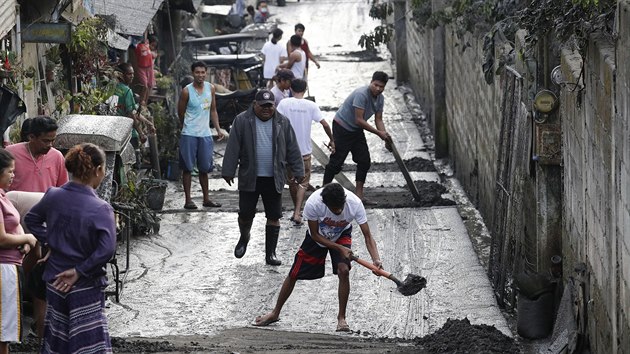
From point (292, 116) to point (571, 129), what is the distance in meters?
5.03

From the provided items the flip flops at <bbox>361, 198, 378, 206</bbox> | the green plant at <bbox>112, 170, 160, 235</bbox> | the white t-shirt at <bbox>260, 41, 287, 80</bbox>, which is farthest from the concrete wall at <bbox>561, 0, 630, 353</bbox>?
the white t-shirt at <bbox>260, 41, 287, 80</bbox>

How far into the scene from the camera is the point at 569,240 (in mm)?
9820

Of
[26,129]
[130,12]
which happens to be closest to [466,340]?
[26,129]

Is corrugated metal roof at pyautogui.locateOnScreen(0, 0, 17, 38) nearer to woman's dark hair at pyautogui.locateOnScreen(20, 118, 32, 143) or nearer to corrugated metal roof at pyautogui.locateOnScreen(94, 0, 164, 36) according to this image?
woman's dark hair at pyautogui.locateOnScreen(20, 118, 32, 143)

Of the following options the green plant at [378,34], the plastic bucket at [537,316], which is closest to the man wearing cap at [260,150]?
the plastic bucket at [537,316]

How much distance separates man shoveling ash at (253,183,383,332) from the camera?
32.0 ft

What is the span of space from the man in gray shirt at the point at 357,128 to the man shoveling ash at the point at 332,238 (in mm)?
4786

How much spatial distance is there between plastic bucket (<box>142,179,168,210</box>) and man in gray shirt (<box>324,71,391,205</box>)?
1.94m

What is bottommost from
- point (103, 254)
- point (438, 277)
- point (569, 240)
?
point (438, 277)

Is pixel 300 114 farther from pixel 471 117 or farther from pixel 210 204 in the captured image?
pixel 471 117

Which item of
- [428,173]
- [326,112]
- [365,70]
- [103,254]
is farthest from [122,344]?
[365,70]

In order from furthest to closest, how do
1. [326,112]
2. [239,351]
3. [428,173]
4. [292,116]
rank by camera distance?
[326,112] → [428,173] → [292,116] → [239,351]

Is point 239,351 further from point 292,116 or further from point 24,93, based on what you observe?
point 292,116

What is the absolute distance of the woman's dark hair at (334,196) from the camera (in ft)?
31.5
